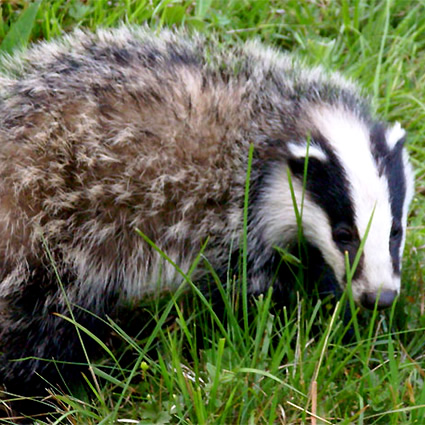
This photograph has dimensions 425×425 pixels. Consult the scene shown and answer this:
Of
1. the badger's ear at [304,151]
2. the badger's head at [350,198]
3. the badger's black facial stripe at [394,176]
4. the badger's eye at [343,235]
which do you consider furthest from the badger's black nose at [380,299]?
the badger's ear at [304,151]

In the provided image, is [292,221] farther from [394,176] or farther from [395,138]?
[395,138]

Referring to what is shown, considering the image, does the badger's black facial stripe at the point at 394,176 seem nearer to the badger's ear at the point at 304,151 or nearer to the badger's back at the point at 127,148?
the badger's ear at the point at 304,151

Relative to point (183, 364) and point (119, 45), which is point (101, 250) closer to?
point (183, 364)

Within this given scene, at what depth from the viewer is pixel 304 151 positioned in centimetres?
340

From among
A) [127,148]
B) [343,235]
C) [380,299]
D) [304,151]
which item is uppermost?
[304,151]

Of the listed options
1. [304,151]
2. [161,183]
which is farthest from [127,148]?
[304,151]

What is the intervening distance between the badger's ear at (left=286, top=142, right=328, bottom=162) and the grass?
596 mm

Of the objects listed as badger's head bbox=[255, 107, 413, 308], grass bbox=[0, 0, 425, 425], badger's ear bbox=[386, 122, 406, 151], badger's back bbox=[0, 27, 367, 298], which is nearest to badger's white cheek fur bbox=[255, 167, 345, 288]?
badger's head bbox=[255, 107, 413, 308]

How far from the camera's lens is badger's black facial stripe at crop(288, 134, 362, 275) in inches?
130

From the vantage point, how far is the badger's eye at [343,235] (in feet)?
10.8

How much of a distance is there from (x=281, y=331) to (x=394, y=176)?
772mm

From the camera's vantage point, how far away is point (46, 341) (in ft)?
10.6

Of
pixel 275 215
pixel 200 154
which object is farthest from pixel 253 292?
pixel 200 154

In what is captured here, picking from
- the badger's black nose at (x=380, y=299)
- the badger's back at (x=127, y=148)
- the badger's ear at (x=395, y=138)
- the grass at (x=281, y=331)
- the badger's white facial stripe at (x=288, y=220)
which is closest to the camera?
the grass at (x=281, y=331)
